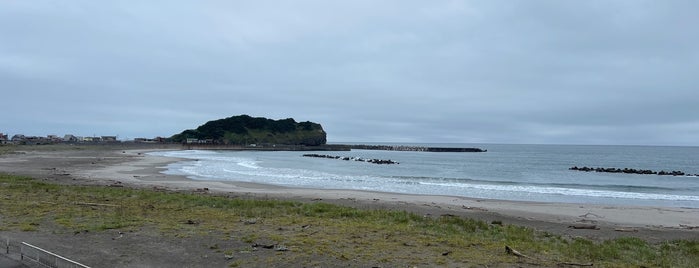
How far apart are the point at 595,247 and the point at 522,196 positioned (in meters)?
20.5

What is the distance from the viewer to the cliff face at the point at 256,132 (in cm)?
17562

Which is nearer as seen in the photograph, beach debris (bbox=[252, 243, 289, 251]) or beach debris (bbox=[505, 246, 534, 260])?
beach debris (bbox=[505, 246, 534, 260])

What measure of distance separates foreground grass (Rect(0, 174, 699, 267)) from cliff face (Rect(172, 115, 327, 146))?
15966cm

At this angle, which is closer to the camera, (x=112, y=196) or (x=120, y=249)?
(x=120, y=249)

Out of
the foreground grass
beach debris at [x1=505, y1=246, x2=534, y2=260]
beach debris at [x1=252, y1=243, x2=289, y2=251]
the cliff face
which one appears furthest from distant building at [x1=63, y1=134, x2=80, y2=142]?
beach debris at [x1=505, y1=246, x2=534, y2=260]

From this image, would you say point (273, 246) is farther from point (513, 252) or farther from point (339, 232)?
point (513, 252)

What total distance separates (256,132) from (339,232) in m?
177

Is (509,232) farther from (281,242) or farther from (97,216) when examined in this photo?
(97,216)

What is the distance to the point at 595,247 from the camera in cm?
976

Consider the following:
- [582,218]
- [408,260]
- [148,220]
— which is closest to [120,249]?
[148,220]

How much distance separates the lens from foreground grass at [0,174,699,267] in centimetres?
807

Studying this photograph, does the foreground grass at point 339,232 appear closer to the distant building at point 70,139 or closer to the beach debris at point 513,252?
the beach debris at point 513,252

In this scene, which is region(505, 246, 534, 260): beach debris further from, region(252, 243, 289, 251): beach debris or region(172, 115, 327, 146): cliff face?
region(172, 115, 327, 146): cliff face

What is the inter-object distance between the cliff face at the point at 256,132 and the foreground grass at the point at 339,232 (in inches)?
6286
